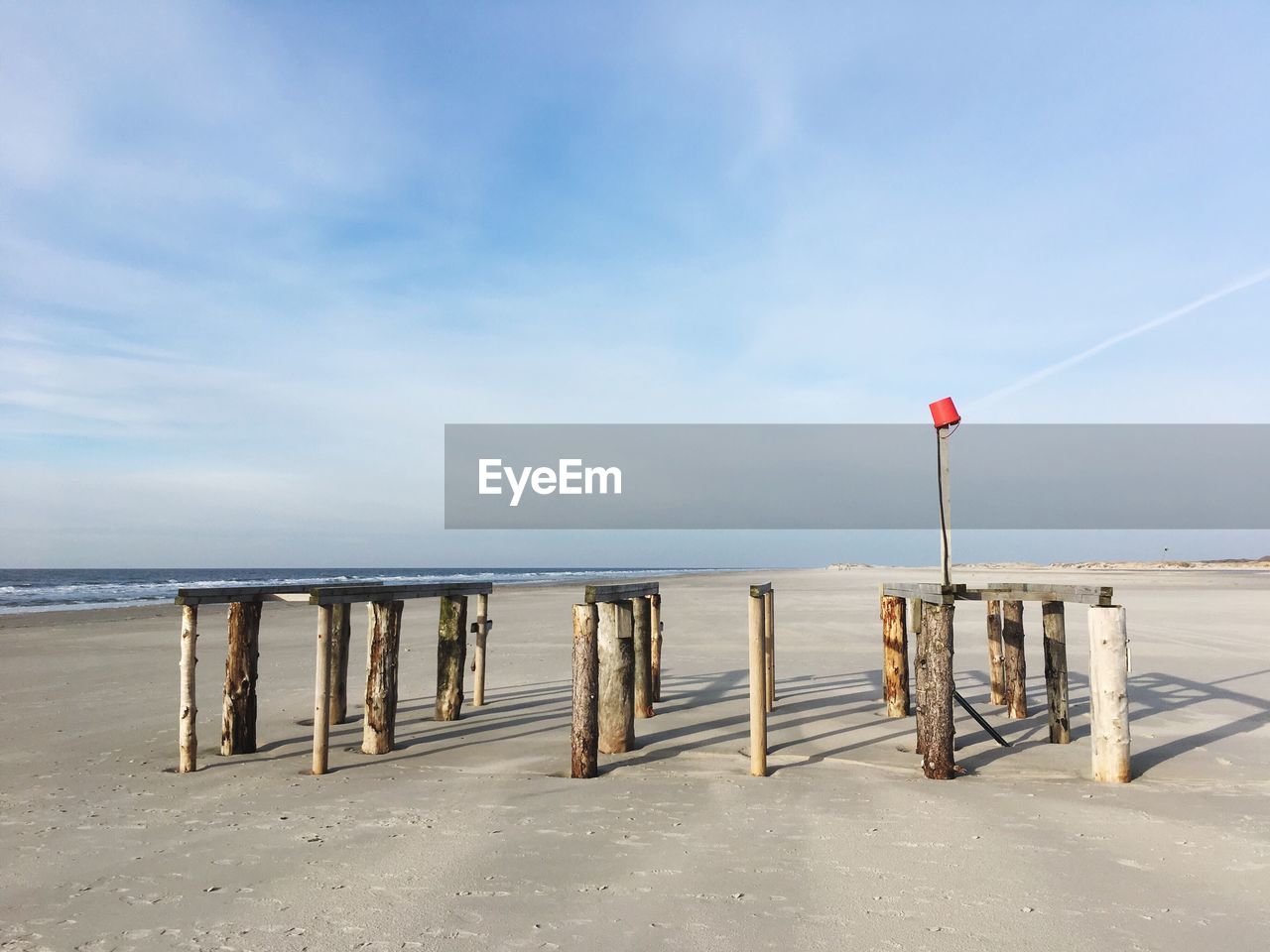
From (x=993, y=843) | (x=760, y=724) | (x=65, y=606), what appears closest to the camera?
(x=993, y=843)

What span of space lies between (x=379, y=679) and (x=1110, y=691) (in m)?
6.71

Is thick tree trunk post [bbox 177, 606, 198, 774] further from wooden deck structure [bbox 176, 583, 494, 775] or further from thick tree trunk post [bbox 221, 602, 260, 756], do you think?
thick tree trunk post [bbox 221, 602, 260, 756]

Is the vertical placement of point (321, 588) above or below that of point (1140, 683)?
above

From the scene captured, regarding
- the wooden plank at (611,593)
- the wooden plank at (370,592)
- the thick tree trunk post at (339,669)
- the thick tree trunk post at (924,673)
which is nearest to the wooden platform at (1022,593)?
the thick tree trunk post at (924,673)

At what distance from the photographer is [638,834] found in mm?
5801

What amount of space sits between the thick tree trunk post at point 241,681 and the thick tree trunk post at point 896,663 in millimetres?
7151

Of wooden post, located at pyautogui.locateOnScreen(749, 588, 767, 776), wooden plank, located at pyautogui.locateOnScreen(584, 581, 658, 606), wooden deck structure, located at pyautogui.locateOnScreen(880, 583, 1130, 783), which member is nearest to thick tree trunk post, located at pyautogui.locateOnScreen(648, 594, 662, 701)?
wooden plank, located at pyautogui.locateOnScreen(584, 581, 658, 606)

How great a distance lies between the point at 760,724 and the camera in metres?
7.46

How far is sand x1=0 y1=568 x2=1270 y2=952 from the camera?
4.38m

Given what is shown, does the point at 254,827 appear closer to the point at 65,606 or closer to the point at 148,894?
the point at 148,894

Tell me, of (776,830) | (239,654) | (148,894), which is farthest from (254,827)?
(776,830)

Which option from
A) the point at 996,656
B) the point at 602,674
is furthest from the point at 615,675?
the point at 996,656

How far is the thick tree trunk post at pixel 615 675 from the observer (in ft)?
26.6

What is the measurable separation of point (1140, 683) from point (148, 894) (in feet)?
41.9
